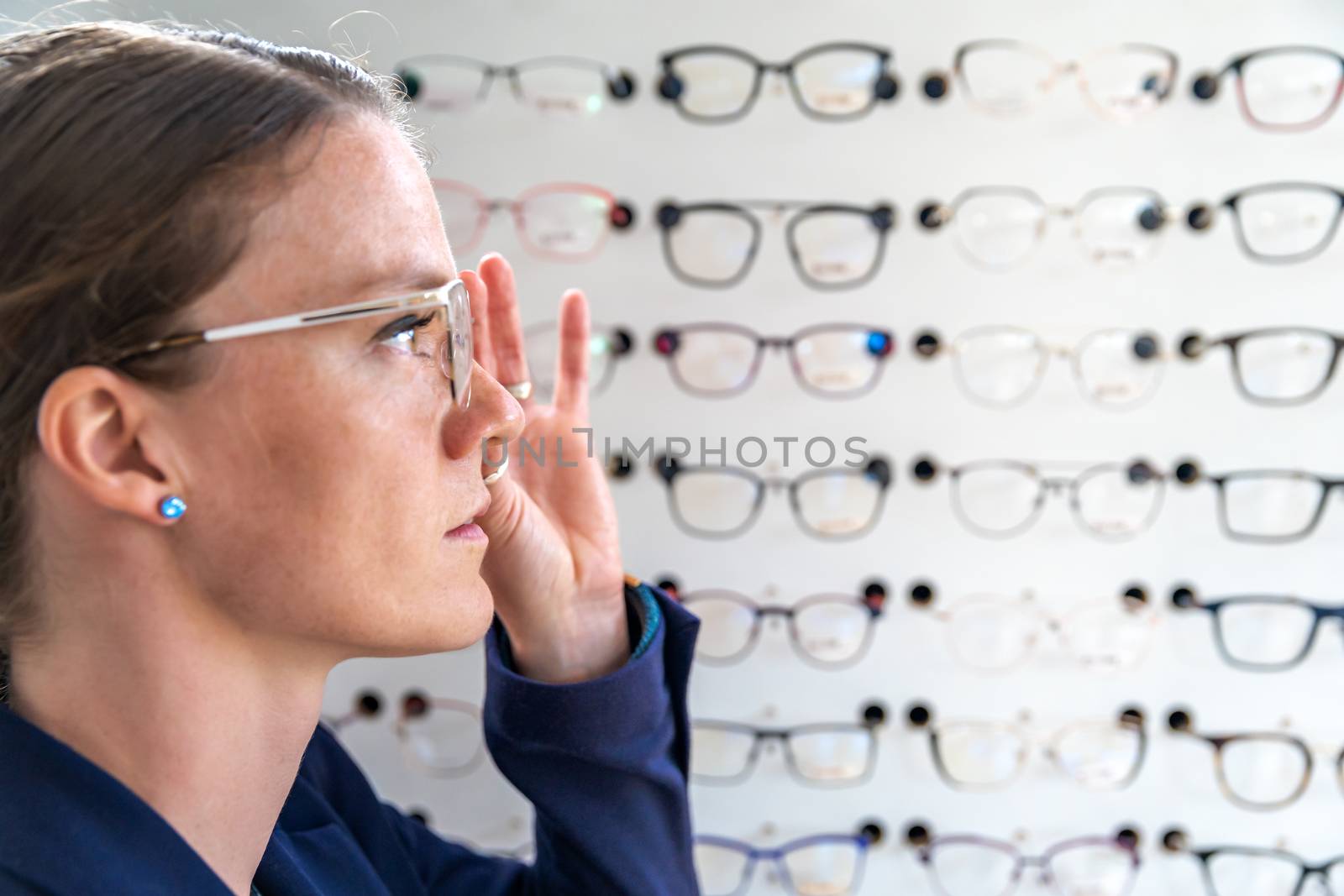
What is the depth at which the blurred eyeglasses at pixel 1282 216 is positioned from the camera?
2.71 ft

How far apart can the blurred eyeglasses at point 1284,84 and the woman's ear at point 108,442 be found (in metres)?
0.88

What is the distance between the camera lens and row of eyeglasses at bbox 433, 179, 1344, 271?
2.72ft

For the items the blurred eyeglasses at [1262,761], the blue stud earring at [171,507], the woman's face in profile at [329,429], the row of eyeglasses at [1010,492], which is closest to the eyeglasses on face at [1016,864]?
the blurred eyeglasses at [1262,761]

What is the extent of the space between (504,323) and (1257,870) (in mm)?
905

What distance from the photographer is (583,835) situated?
0.64 metres

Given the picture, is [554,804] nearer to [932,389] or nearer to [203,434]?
[203,434]

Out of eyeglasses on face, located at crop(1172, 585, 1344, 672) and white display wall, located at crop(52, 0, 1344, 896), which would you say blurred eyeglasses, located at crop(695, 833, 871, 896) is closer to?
white display wall, located at crop(52, 0, 1344, 896)

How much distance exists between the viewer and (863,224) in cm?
83

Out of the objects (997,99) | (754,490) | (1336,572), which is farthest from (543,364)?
(1336,572)

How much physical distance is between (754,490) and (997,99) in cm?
42

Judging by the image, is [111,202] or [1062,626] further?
[1062,626]

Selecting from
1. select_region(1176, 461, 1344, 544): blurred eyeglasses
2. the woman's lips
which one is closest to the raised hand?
the woman's lips

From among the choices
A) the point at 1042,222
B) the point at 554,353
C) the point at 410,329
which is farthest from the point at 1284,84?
the point at 410,329

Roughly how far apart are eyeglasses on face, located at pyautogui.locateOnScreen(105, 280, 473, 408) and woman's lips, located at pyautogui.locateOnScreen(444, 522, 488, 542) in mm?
70
